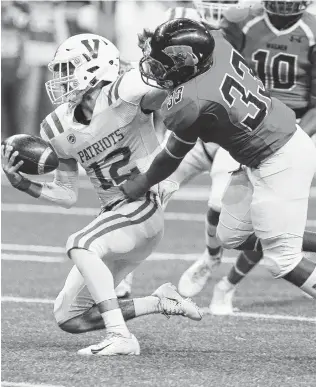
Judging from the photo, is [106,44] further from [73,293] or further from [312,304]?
[312,304]

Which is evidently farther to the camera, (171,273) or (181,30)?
(171,273)

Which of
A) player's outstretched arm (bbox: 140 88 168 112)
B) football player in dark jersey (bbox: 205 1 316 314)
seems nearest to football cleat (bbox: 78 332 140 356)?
player's outstretched arm (bbox: 140 88 168 112)

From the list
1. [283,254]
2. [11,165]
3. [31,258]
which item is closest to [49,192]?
[11,165]

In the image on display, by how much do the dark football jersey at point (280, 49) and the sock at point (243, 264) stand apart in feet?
3.08

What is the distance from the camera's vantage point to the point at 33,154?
5.07 meters

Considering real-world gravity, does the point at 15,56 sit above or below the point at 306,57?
below

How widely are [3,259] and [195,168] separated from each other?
1.75 m

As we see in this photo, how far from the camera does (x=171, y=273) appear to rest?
7.29m

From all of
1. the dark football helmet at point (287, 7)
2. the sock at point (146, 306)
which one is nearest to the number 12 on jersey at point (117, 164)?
the sock at point (146, 306)

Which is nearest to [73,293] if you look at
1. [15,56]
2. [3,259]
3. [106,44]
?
[106,44]

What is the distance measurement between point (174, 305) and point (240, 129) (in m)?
0.90

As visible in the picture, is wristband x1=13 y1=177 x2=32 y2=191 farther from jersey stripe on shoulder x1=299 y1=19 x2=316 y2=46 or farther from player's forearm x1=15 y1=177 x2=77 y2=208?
jersey stripe on shoulder x1=299 y1=19 x2=316 y2=46

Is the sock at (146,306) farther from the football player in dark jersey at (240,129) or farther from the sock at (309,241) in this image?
the sock at (309,241)

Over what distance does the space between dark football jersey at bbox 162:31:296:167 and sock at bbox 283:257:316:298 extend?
0.49 m
